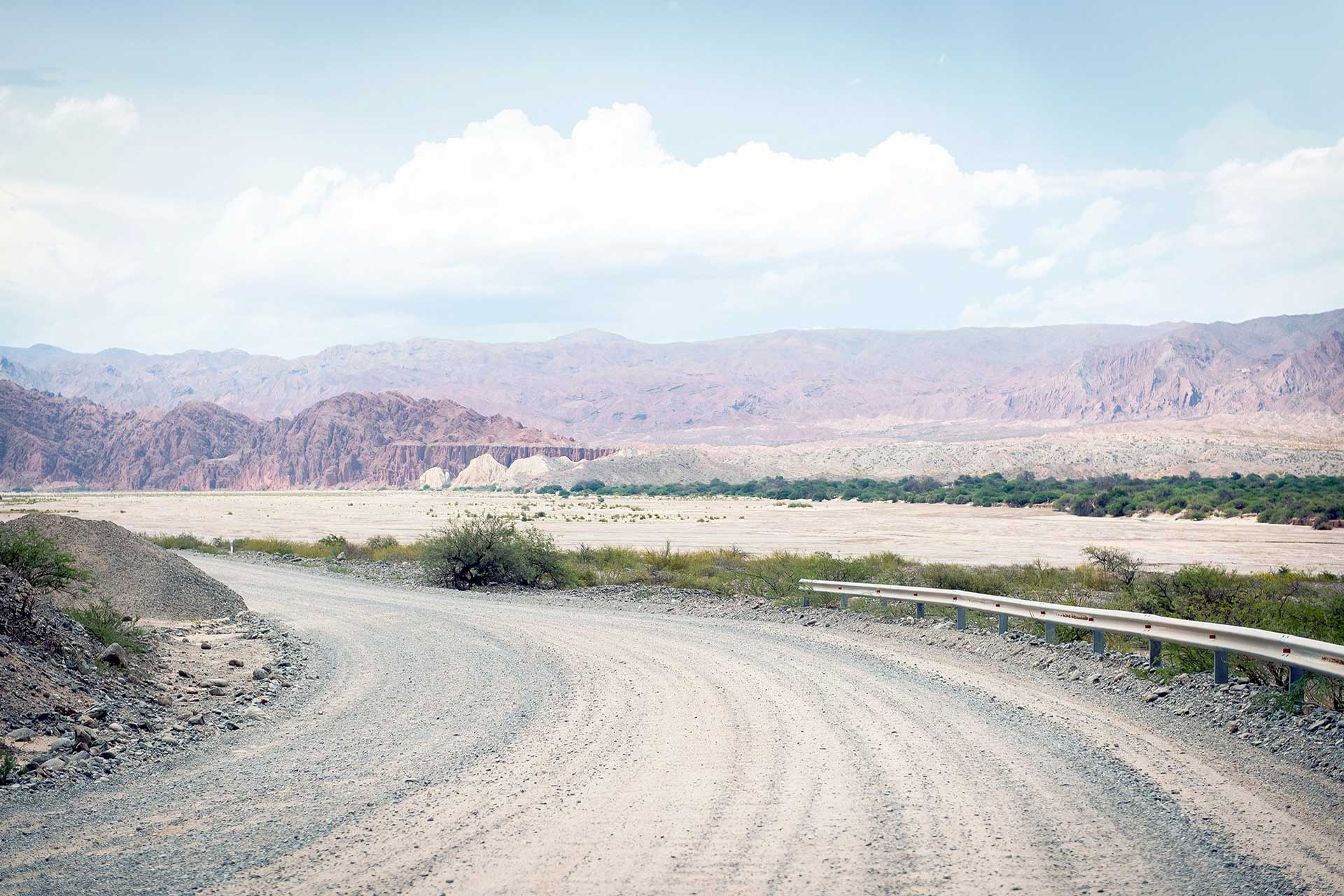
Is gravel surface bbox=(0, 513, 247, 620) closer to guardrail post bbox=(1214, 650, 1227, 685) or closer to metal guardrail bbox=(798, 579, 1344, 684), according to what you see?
metal guardrail bbox=(798, 579, 1344, 684)

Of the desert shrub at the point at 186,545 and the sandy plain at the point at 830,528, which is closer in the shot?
the desert shrub at the point at 186,545

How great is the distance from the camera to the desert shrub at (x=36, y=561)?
11.6 metres

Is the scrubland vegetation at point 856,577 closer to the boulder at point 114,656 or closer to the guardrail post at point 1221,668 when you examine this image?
the guardrail post at point 1221,668

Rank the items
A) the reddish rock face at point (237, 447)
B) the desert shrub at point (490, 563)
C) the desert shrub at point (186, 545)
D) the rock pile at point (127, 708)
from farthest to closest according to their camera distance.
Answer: the reddish rock face at point (237, 447), the desert shrub at point (186, 545), the desert shrub at point (490, 563), the rock pile at point (127, 708)

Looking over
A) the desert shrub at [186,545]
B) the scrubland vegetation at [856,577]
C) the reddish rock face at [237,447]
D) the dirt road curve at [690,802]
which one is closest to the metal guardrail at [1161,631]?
the scrubland vegetation at [856,577]

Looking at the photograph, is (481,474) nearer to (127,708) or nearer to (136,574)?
(136,574)

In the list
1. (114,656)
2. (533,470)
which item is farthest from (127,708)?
(533,470)

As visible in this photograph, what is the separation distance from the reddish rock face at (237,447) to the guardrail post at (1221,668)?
171 metres

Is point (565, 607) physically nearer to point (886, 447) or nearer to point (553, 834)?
point (553, 834)

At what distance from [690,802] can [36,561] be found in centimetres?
948

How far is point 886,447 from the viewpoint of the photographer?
157500 millimetres

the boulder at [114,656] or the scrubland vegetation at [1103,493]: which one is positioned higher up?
the scrubland vegetation at [1103,493]

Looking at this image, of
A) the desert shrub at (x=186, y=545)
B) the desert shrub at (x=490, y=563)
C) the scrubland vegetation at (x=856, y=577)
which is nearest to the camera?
the scrubland vegetation at (x=856, y=577)

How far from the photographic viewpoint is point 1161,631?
1023 cm
